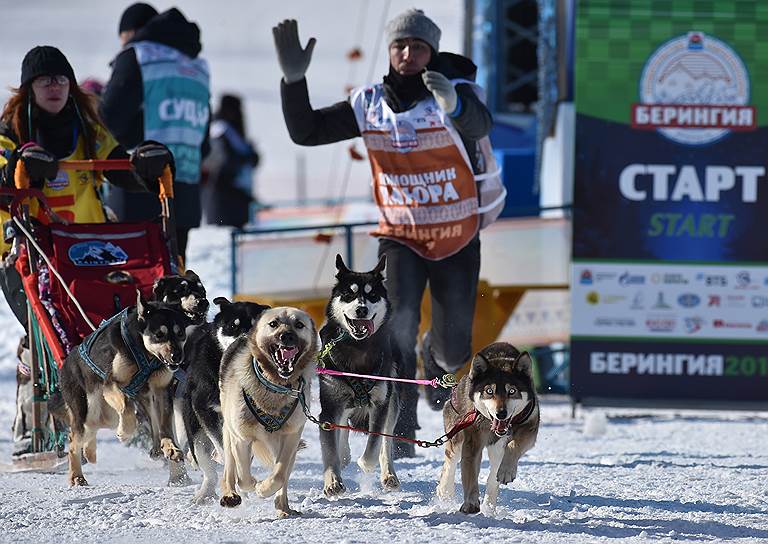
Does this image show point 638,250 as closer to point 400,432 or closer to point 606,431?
point 606,431

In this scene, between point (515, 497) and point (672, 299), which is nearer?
point (515, 497)

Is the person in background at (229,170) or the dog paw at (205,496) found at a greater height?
the person in background at (229,170)

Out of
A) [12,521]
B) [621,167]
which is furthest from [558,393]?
[12,521]

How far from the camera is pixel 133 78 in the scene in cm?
693

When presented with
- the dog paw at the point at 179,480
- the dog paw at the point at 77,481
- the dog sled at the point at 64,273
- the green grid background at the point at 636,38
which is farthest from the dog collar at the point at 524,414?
the green grid background at the point at 636,38

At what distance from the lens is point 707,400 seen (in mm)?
7668

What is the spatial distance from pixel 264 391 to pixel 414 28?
72.3 inches

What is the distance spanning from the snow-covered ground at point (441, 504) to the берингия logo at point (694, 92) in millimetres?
1634

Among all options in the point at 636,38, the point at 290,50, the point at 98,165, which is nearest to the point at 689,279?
the point at 636,38

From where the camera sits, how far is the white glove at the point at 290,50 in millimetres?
5738

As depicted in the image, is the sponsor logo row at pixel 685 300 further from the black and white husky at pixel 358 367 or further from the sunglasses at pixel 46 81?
the sunglasses at pixel 46 81

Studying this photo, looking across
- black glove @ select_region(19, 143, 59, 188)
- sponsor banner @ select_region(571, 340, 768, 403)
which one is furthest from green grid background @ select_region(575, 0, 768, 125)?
black glove @ select_region(19, 143, 59, 188)

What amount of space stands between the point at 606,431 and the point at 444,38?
13153 millimetres

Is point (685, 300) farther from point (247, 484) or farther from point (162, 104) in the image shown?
point (247, 484)
